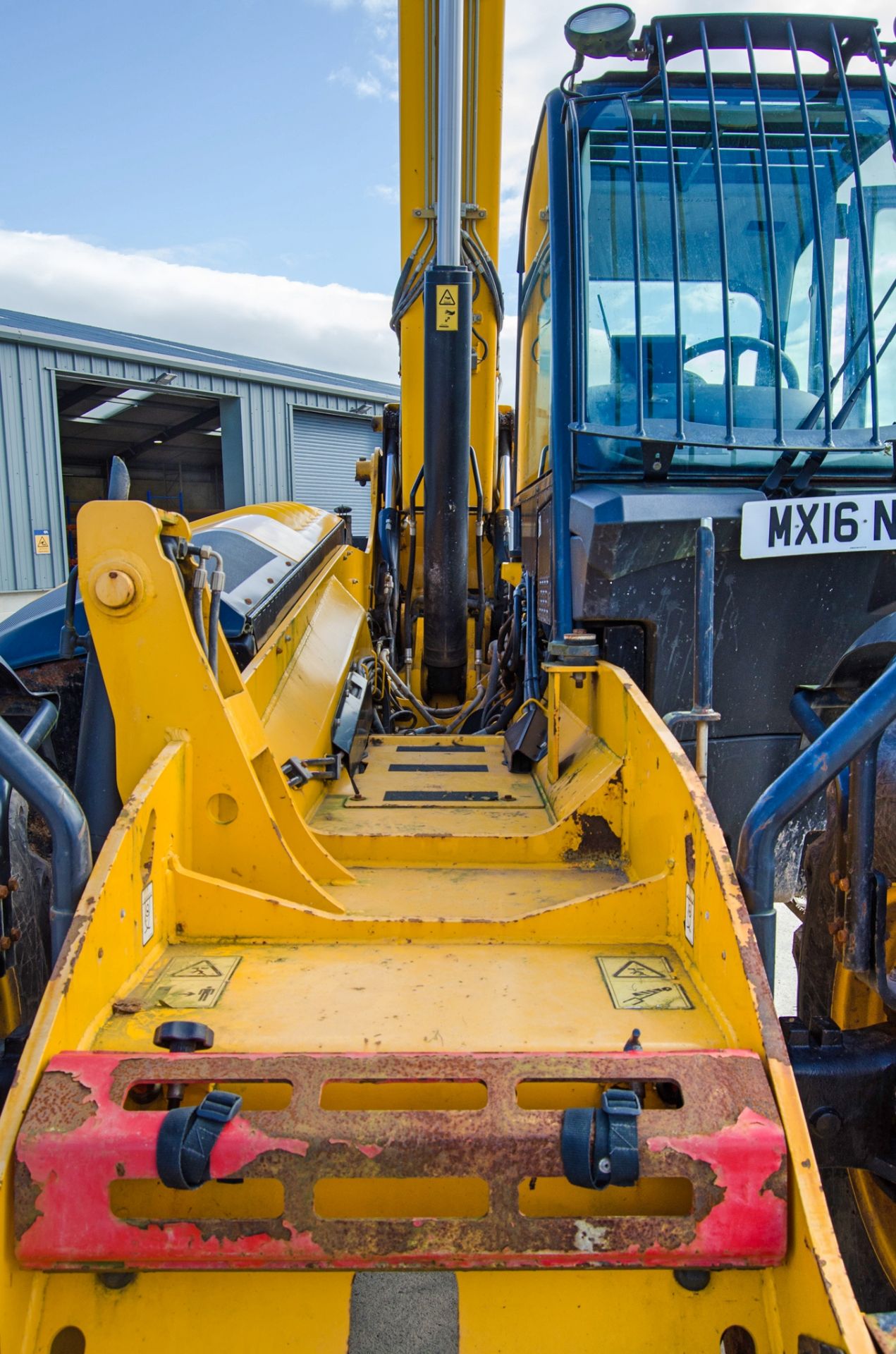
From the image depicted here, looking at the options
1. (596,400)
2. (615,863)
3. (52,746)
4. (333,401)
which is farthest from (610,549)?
(333,401)

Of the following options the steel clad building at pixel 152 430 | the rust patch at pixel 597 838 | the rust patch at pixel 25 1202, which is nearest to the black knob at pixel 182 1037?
the rust patch at pixel 25 1202

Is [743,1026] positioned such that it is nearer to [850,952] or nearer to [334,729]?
[850,952]

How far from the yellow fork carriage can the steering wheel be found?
0.04 feet

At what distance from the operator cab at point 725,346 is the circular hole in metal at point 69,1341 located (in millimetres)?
1877

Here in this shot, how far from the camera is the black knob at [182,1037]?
142 cm

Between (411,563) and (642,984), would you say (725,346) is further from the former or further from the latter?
(411,563)

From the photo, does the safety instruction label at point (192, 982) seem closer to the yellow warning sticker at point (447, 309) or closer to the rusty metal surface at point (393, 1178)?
the rusty metal surface at point (393, 1178)

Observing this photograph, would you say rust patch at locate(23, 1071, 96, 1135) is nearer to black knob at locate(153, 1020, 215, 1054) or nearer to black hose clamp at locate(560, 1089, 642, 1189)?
black knob at locate(153, 1020, 215, 1054)

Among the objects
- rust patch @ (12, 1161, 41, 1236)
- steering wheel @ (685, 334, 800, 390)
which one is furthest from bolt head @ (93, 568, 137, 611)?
steering wheel @ (685, 334, 800, 390)

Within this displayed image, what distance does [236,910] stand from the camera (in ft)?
6.02

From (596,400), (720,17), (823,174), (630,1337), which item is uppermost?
(720,17)

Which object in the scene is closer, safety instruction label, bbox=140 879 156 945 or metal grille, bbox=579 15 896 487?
safety instruction label, bbox=140 879 156 945

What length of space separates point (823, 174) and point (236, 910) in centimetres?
260

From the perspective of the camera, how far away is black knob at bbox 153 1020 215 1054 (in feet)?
4.66
